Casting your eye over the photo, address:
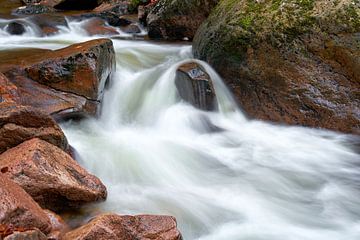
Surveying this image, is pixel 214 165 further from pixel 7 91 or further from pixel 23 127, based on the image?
pixel 7 91

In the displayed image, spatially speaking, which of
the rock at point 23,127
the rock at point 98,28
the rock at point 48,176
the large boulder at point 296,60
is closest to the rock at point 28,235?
the rock at point 48,176

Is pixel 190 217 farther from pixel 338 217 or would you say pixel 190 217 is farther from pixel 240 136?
pixel 240 136

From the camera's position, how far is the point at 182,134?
5938mm

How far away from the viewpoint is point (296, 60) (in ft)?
20.2

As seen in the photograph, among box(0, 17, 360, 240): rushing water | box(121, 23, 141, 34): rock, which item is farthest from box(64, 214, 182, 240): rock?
box(121, 23, 141, 34): rock

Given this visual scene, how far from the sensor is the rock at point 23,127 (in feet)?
12.0

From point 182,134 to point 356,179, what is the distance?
2.39 metres

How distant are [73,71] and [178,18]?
15.6 ft

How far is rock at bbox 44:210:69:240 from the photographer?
2.87 m

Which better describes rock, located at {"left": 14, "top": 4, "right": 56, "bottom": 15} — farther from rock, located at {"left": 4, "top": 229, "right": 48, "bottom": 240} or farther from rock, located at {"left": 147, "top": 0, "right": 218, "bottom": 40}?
rock, located at {"left": 4, "top": 229, "right": 48, "bottom": 240}

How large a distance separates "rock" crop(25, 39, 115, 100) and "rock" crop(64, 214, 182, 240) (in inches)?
113

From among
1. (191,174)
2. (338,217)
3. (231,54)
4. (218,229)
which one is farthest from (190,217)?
(231,54)

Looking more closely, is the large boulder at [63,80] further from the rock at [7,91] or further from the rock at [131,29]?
the rock at [131,29]

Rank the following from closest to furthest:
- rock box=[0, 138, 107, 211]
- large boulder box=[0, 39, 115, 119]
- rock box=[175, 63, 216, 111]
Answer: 1. rock box=[0, 138, 107, 211]
2. large boulder box=[0, 39, 115, 119]
3. rock box=[175, 63, 216, 111]
